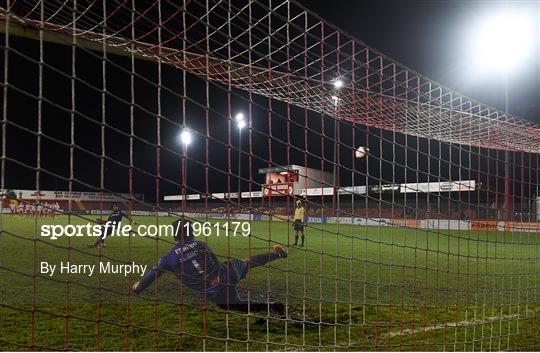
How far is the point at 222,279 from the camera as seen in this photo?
4.79 m

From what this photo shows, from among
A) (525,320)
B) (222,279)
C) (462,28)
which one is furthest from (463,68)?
(222,279)

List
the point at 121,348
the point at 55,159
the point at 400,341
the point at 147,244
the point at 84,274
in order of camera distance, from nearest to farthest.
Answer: the point at 121,348, the point at 400,341, the point at 84,274, the point at 147,244, the point at 55,159

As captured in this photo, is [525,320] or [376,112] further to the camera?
[376,112]

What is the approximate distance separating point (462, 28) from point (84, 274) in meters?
11.0

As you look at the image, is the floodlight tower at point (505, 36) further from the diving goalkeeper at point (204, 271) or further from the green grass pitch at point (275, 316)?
the diving goalkeeper at point (204, 271)

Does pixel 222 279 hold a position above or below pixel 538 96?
below

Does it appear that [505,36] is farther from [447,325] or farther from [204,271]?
[204,271]

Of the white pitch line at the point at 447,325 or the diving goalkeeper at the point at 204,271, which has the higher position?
the diving goalkeeper at the point at 204,271

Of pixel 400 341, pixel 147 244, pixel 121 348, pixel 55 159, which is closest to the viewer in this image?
pixel 121 348

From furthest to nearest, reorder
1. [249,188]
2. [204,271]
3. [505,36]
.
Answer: [505,36] < [204,271] < [249,188]

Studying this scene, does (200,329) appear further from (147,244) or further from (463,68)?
(463,68)

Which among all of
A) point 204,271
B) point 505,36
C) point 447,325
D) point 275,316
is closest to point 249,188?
point 204,271

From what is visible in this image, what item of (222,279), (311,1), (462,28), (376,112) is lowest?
(222,279)

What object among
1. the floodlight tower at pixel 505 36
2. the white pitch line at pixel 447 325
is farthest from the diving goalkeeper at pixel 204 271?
the floodlight tower at pixel 505 36
